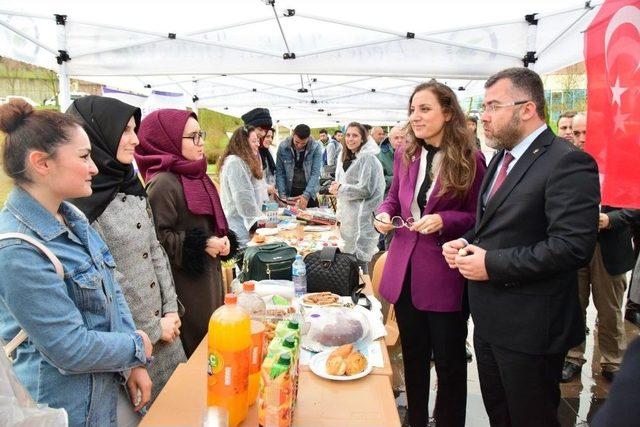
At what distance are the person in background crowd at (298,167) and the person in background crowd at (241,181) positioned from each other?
1562 millimetres

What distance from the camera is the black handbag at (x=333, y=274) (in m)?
2.25

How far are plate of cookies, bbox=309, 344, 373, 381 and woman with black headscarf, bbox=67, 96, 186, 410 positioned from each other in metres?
0.71

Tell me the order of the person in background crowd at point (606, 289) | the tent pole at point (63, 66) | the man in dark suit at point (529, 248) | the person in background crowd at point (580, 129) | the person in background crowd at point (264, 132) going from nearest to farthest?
1. the man in dark suit at point (529, 248)
2. the person in background crowd at point (606, 289)
3. the person in background crowd at point (580, 129)
4. the tent pole at point (63, 66)
5. the person in background crowd at point (264, 132)

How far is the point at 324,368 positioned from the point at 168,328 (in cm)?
75

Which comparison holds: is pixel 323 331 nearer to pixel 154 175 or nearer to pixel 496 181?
pixel 496 181

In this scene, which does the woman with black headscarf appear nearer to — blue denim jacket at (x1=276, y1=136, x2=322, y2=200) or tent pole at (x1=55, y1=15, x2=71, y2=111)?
tent pole at (x1=55, y1=15, x2=71, y2=111)

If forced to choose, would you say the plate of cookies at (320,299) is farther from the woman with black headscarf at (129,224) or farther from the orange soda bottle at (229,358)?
the orange soda bottle at (229,358)

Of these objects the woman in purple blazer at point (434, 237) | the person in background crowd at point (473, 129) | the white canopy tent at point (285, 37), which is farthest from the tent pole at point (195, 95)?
the woman in purple blazer at point (434, 237)

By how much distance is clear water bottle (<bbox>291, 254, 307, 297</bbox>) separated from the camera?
86.4 inches

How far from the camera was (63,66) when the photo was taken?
4535mm

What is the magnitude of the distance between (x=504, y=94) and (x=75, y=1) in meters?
4.11

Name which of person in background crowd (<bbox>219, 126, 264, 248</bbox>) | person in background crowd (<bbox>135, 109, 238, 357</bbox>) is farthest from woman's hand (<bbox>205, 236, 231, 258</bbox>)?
person in background crowd (<bbox>219, 126, 264, 248</bbox>)

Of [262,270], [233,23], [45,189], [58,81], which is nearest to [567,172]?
[262,270]

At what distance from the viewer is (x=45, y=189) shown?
3.98 ft
